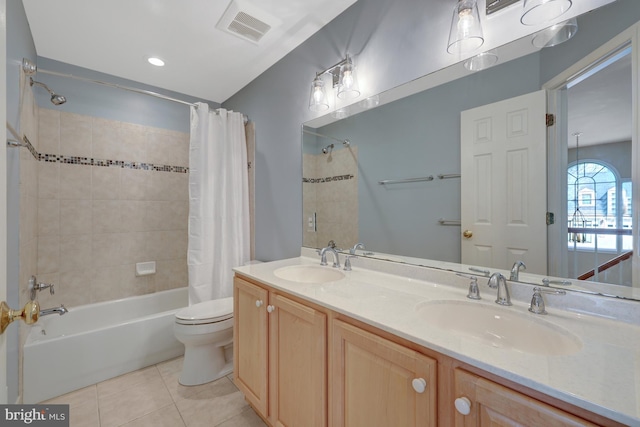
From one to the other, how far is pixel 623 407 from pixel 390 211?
44.0 inches

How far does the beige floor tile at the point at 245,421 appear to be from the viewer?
4.92 feet

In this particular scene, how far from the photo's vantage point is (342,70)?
64.1 inches

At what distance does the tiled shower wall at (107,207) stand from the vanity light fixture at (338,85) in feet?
5.83

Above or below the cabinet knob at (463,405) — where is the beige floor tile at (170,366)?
below

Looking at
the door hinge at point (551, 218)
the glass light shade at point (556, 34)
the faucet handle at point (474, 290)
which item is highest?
the glass light shade at point (556, 34)

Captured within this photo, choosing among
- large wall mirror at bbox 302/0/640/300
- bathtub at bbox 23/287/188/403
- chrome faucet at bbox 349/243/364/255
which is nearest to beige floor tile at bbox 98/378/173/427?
bathtub at bbox 23/287/188/403

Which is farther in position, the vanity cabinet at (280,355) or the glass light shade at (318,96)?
the glass light shade at (318,96)

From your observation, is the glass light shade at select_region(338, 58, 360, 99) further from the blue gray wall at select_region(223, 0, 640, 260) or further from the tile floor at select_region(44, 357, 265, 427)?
the tile floor at select_region(44, 357, 265, 427)

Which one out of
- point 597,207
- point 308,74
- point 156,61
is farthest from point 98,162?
point 597,207

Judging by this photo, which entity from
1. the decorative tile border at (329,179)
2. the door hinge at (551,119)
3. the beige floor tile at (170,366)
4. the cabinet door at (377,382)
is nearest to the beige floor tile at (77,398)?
the beige floor tile at (170,366)

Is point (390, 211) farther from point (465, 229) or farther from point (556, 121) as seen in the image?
point (556, 121)

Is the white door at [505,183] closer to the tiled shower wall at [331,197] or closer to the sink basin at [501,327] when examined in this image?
the sink basin at [501,327]

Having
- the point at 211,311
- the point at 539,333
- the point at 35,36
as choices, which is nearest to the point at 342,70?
Result: the point at 539,333

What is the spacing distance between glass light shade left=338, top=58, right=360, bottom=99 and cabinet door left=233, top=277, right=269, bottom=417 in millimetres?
1277
